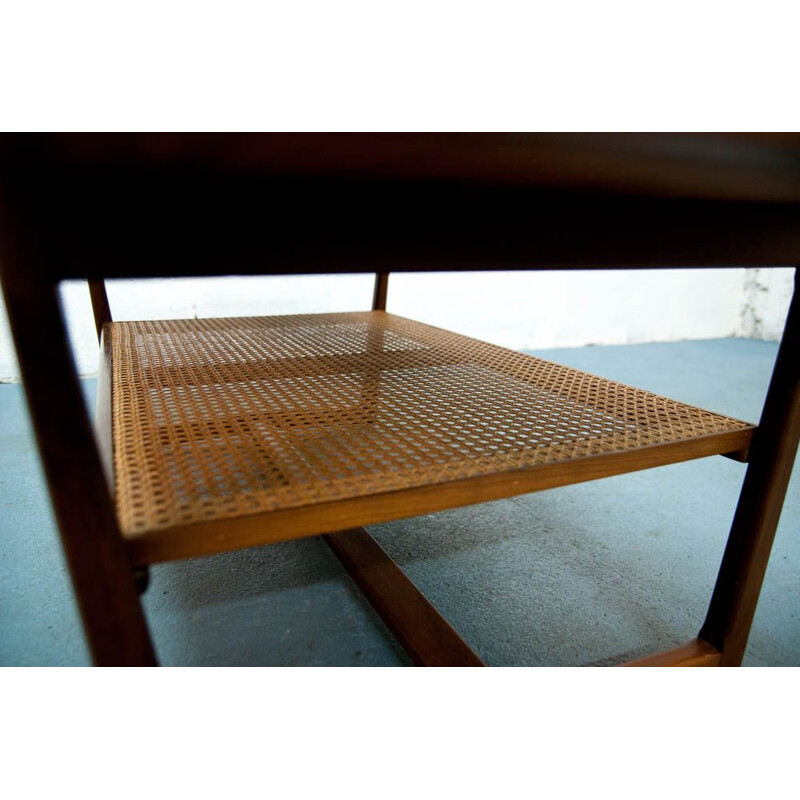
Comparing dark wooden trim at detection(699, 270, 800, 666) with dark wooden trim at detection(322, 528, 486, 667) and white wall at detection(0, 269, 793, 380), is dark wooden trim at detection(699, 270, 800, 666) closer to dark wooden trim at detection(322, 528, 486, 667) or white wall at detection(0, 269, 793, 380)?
dark wooden trim at detection(322, 528, 486, 667)

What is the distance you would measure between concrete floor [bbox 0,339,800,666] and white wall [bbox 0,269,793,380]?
109 centimetres

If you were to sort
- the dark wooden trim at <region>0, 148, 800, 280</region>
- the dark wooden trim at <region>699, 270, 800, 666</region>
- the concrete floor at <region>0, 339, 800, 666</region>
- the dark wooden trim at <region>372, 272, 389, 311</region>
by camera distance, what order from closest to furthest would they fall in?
the dark wooden trim at <region>0, 148, 800, 280</region>, the dark wooden trim at <region>699, 270, 800, 666</region>, the concrete floor at <region>0, 339, 800, 666</region>, the dark wooden trim at <region>372, 272, 389, 311</region>

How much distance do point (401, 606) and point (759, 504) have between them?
1.45 ft

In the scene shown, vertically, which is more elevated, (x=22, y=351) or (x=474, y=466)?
(x=22, y=351)

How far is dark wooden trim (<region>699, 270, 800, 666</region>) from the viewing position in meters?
0.62

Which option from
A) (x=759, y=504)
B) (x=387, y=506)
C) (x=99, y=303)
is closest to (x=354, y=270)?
(x=387, y=506)

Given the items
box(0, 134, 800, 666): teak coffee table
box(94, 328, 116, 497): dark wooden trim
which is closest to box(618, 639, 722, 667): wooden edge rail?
box(0, 134, 800, 666): teak coffee table

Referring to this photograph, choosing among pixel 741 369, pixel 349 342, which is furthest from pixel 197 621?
pixel 741 369

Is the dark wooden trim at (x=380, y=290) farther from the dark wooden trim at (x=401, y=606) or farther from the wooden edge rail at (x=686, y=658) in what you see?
the wooden edge rail at (x=686, y=658)

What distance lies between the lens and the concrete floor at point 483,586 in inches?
30.9

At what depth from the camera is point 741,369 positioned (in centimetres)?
252

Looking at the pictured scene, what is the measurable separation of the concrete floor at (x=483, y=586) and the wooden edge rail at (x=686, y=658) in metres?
0.08

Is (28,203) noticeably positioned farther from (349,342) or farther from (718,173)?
(349,342)
